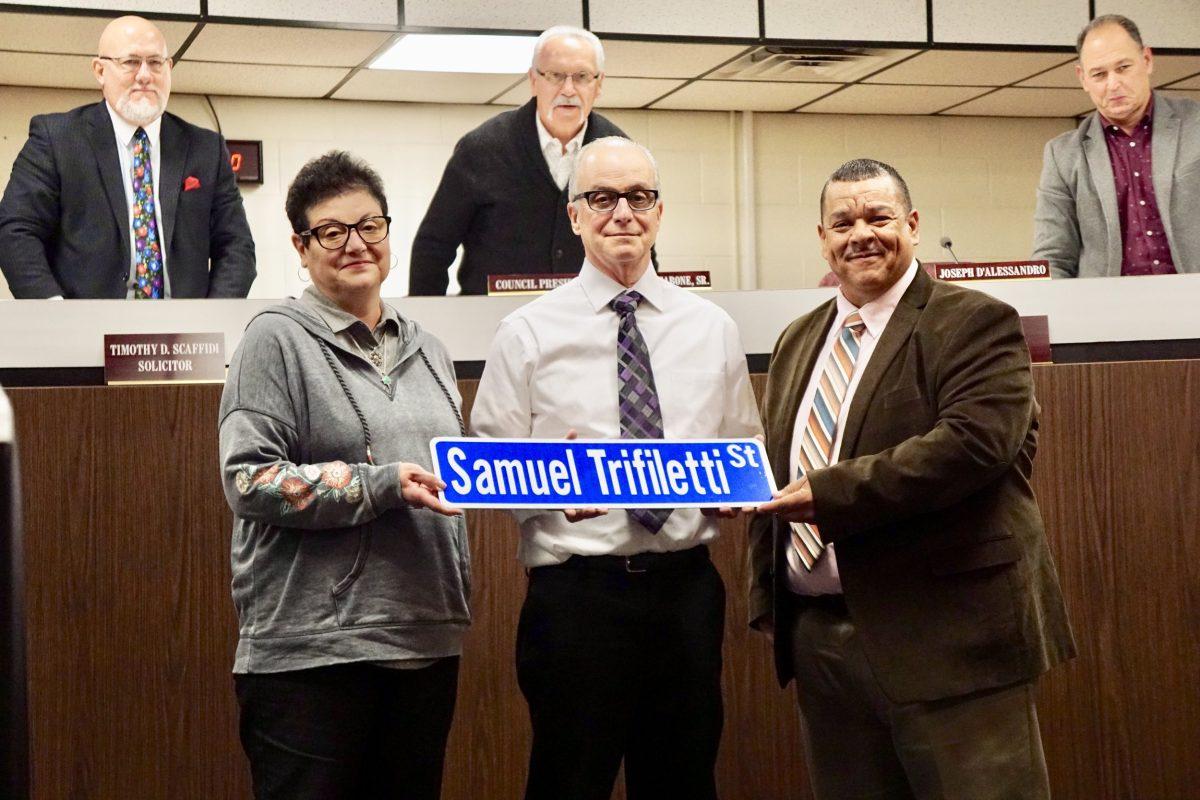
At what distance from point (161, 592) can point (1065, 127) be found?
682 cm

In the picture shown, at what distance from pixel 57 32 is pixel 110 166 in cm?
267

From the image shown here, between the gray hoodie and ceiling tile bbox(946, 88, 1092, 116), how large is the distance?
237 inches

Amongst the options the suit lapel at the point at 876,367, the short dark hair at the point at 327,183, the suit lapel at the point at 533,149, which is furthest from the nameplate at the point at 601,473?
the suit lapel at the point at 533,149

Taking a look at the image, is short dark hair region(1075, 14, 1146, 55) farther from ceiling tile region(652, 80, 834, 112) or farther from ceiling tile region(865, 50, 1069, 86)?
ceiling tile region(652, 80, 834, 112)

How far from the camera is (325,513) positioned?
69.1 inches

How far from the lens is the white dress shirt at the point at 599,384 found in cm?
198

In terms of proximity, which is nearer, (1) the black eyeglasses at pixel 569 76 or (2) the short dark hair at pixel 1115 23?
(1) the black eyeglasses at pixel 569 76

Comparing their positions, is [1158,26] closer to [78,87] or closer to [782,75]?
[782,75]

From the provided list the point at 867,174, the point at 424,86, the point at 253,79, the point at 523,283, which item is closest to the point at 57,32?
the point at 253,79

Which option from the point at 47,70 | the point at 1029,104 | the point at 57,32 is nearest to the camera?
the point at 57,32

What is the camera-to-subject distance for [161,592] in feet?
8.23

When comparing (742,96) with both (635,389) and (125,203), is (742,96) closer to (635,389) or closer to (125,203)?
(125,203)

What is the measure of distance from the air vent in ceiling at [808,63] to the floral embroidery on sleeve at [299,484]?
4.69 meters

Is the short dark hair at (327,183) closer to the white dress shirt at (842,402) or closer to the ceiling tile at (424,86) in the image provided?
the white dress shirt at (842,402)
